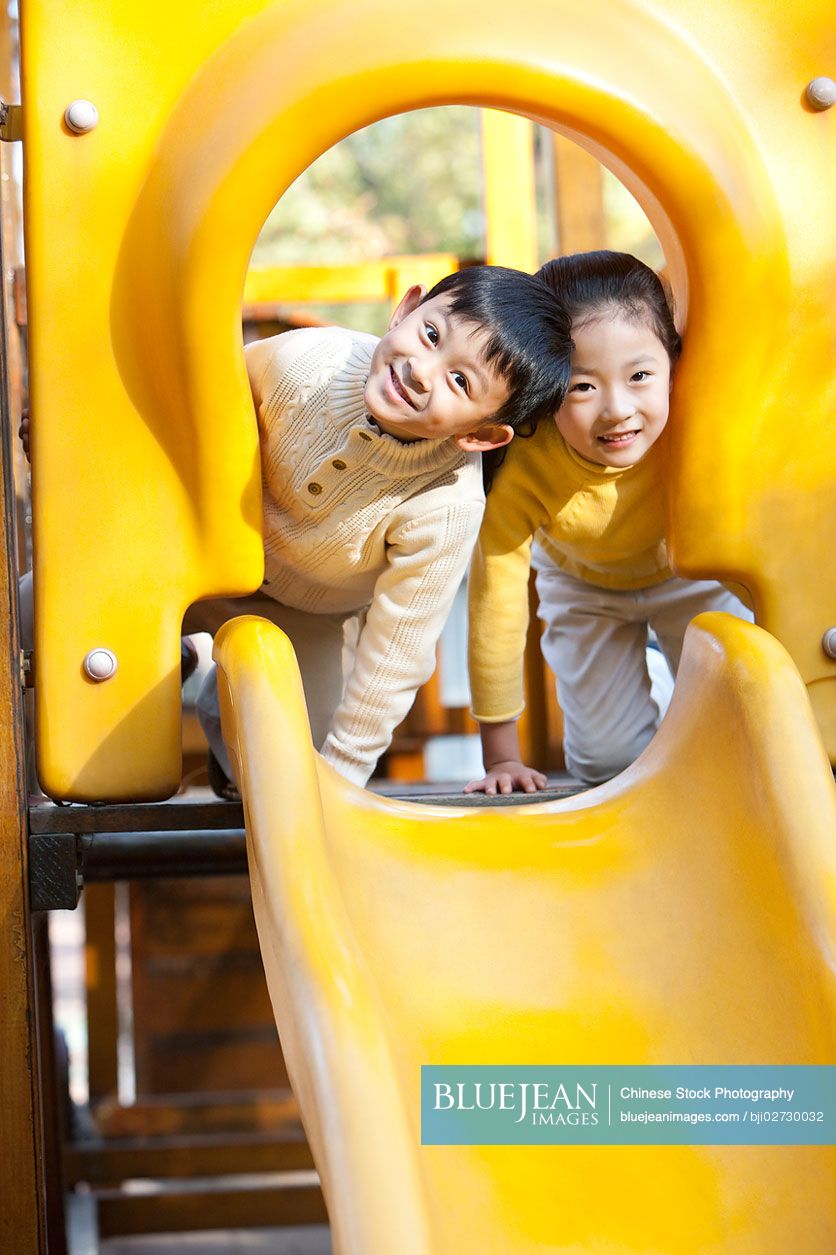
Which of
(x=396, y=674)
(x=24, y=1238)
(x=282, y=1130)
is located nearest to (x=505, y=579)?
(x=396, y=674)

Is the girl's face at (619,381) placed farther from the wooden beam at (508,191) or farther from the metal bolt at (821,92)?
the wooden beam at (508,191)

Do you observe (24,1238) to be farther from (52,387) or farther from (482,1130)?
(52,387)

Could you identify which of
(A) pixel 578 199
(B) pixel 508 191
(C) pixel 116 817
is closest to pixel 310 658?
(C) pixel 116 817

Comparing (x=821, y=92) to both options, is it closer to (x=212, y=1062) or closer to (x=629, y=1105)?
(x=629, y=1105)

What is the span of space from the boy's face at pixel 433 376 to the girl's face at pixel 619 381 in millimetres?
162

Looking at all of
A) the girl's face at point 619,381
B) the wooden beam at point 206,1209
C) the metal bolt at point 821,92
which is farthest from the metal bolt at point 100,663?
the wooden beam at point 206,1209

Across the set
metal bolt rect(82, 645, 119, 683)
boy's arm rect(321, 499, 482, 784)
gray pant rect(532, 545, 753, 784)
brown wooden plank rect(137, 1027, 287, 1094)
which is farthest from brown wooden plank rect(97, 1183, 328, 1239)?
metal bolt rect(82, 645, 119, 683)

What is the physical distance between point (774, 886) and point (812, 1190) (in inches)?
10.2

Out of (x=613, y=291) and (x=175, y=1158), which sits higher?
(x=613, y=291)

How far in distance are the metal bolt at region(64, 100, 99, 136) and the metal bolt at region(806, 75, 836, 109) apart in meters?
0.76

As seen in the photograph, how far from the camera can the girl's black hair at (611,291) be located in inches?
61.0

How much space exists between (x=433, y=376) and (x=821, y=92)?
1.75 feet

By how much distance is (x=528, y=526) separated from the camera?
1.72 m

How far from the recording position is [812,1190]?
1135mm
